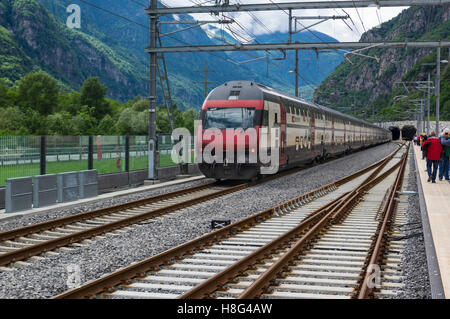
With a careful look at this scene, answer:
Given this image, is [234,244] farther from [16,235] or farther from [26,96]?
[26,96]

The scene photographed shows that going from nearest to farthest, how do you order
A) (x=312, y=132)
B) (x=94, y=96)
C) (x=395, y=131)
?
(x=312, y=132) < (x=395, y=131) < (x=94, y=96)

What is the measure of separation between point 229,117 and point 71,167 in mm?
5977

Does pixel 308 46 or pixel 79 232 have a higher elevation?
pixel 308 46

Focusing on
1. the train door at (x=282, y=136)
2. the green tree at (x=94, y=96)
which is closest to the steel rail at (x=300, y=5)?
the train door at (x=282, y=136)

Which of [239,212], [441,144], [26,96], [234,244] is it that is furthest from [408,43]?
[26,96]

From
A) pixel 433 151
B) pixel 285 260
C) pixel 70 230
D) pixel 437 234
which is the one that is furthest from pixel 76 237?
pixel 433 151

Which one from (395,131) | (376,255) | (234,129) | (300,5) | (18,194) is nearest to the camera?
(376,255)

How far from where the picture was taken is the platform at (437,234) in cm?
682

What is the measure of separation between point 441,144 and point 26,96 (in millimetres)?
145661

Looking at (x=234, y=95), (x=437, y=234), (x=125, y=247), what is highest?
(x=234, y=95)

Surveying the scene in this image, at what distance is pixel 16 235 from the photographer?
10805mm

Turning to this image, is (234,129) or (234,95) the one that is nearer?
(234,129)

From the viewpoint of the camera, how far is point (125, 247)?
9938 mm

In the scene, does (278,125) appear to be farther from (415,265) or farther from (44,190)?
(415,265)
